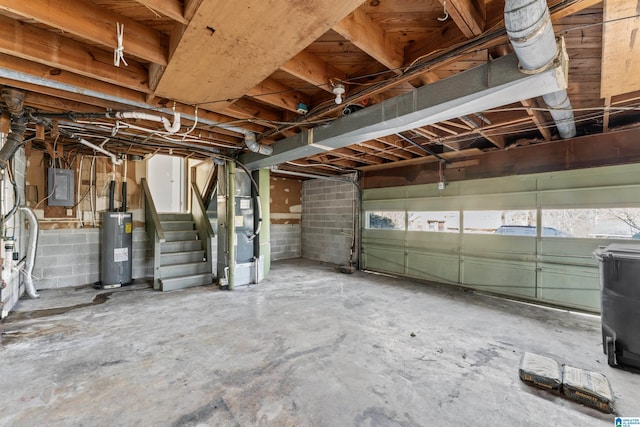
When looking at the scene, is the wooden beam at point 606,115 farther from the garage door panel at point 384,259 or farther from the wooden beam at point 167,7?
the wooden beam at point 167,7

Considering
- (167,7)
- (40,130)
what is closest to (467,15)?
(167,7)

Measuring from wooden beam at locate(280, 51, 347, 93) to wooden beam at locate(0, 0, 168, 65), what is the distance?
35.3 inches

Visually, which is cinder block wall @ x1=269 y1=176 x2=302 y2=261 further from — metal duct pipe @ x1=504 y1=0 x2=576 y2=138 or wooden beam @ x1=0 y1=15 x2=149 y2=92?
metal duct pipe @ x1=504 y1=0 x2=576 y2=138

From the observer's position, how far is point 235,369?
2217 millimetres

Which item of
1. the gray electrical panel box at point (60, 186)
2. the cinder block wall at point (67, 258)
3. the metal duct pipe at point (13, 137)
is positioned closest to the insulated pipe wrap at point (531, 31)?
the metal duct pipe at point (13, 137)

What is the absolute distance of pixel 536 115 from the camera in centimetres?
299

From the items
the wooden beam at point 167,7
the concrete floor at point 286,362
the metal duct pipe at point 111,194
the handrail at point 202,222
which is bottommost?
the concrete floor at point 286,362

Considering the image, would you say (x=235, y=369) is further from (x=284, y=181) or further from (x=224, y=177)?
(x=284, y=181)

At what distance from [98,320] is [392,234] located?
4957 mm

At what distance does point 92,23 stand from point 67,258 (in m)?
4.47

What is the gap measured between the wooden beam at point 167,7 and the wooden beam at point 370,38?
33.7 inches

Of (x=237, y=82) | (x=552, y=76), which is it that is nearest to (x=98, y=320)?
(x=237, y=82)

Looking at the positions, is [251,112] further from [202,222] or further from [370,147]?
[202,222]

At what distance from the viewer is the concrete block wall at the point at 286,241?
752cm
